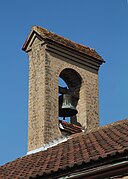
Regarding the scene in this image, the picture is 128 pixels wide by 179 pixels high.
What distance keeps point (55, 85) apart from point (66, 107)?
776 millimetres

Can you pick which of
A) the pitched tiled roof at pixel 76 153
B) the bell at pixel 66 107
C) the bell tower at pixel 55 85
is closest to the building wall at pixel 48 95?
the bell tower at pixel 55 85

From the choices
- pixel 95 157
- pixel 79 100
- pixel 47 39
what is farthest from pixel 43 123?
pixel 95 157

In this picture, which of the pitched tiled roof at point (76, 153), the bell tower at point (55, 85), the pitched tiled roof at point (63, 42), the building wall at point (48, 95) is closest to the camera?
the pitched tiled roof at point (76, 153)

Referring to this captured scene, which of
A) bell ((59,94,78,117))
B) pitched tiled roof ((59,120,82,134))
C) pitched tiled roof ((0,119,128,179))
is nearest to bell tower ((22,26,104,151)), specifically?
bell ((59,94,78,117))

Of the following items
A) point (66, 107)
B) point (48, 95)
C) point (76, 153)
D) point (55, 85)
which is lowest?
point (76, 153)

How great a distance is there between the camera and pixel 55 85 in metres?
15.5

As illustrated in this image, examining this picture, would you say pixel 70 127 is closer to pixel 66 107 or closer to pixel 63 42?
pixel 66 107

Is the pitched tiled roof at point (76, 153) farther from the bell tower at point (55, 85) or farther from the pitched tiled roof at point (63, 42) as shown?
the pitched tiled roof at point (63, 42)

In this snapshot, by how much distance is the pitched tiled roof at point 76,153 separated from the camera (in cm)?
820

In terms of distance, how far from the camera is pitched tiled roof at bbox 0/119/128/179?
323 inches

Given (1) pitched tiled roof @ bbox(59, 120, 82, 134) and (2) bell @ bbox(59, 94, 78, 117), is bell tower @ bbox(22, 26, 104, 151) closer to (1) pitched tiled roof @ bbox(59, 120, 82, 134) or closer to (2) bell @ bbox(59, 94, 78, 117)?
(2) bell @ bbox(59, 94, 78, 117)

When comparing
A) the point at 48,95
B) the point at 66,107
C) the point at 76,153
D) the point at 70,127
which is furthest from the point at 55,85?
the point at 76,153

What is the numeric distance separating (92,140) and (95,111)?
634cm

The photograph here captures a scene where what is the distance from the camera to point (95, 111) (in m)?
16.4
